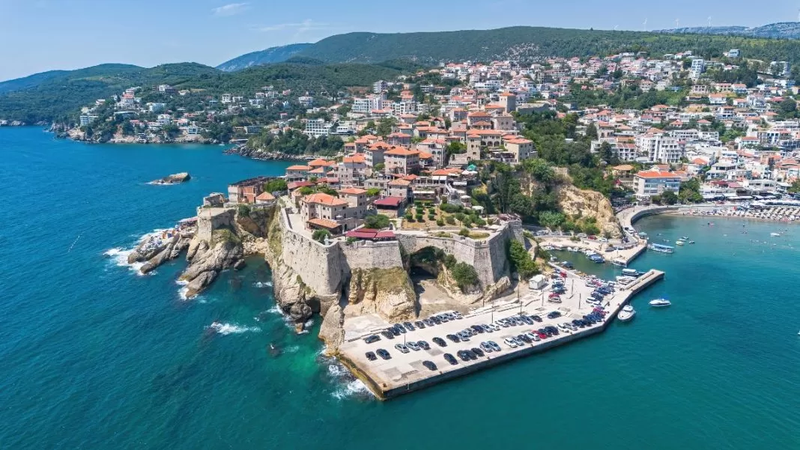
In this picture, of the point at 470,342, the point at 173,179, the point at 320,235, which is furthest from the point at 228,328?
the point at 173,179

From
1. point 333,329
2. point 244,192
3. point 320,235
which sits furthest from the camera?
point 244,192

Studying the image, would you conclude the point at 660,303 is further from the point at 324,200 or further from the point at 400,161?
the point at 400,161

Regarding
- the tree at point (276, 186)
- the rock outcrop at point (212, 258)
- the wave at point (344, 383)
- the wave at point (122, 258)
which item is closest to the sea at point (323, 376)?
the wave at point (344, 383)

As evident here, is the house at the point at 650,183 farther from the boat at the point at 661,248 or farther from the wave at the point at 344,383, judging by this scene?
the wave at the point at 344,383

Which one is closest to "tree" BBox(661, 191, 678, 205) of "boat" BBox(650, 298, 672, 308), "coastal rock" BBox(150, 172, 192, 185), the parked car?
"boat" BBox(650, 298, 672, 308)

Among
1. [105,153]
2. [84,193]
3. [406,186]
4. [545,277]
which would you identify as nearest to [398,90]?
[105,153]

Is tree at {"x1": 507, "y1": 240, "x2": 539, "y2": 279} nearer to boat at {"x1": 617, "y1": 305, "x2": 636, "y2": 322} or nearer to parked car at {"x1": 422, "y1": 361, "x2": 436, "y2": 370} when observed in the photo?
boat at {"x1": 617, "y1": 305, "x2": 636, "y2": 322}
